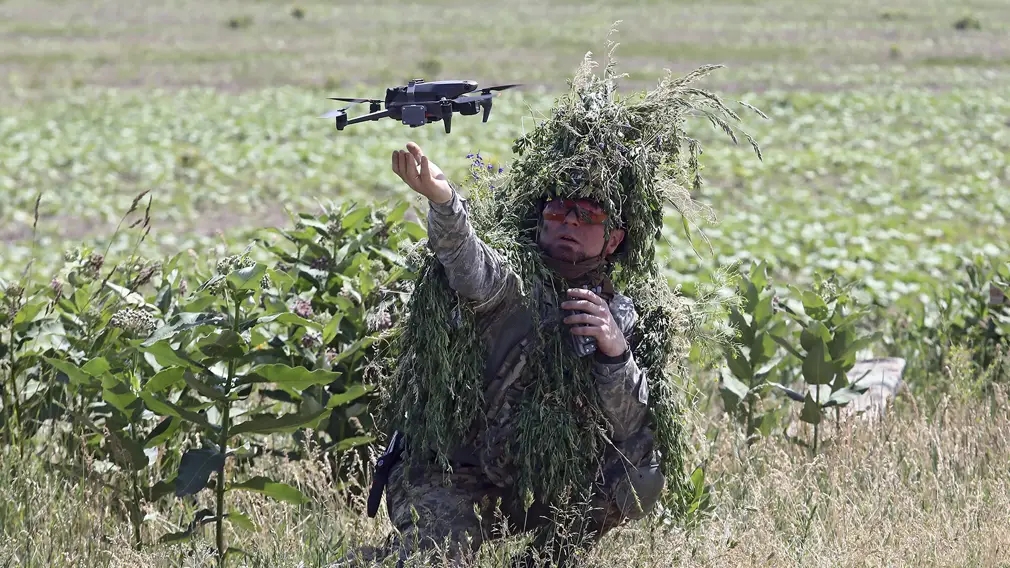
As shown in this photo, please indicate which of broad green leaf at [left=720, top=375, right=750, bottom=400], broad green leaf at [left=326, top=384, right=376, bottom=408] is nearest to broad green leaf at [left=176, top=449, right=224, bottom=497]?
broad green leaf at [left=326, top=384, right=376, bottom=408]

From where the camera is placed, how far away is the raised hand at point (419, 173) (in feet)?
9.38

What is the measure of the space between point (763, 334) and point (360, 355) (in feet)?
5.03

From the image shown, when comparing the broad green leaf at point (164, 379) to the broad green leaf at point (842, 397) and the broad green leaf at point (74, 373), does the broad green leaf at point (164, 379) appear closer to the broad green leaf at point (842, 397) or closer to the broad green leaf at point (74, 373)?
the broad green leaf at point (74, 373)

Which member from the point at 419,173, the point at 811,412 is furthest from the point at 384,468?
the point at 811,412

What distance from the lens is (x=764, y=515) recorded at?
3705mm

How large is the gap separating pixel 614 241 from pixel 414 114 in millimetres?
832

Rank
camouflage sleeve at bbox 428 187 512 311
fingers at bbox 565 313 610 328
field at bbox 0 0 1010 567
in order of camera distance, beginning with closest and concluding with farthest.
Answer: camouflage sleeve at bbox 428 187 512 311 < fingers at bbox 565 313 610 328 < field at bbox 0 0 1010 567

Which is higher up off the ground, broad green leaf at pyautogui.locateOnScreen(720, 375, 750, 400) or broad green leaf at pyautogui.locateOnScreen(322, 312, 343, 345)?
broad green leaf at pyautogui.locateOnScreen(322, 312, 343, 345)

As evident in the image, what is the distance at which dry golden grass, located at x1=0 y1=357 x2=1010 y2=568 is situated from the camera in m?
3.38

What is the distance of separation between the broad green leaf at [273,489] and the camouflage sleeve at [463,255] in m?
0.81

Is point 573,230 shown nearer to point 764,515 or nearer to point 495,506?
point 495,506

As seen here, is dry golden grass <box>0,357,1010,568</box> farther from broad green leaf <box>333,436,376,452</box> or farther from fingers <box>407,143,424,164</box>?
fingers <box>407,143,424,164</box>

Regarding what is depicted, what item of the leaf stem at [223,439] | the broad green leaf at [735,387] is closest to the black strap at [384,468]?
the leaf stem at [223,439]

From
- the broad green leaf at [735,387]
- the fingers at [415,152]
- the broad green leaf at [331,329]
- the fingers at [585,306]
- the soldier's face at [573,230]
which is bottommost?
the broad green leaf at [735,387]
